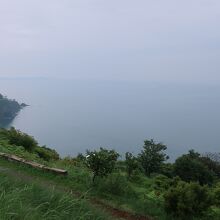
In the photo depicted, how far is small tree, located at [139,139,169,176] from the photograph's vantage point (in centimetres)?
1427

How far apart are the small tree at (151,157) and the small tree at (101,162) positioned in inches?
165

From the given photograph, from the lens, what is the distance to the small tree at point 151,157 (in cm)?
1427

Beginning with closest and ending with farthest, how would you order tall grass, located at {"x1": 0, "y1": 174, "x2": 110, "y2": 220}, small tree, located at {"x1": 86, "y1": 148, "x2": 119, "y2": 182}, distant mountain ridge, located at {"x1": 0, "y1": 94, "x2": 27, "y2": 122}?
1. tall grass, located at {"x1": 0, "y1": 174, "x2": 110, "y2": 220}
2. small tree, located at {"x1": 86, "y1": 148, "x2": 119, "y2": 182}
3. distant mountain ridge, located at {"x1": 0, "y1": 94, "x2": 27, "y2": 122}

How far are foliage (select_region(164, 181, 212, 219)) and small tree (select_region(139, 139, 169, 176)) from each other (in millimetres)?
5576

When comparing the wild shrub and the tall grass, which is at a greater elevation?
the wild shrub

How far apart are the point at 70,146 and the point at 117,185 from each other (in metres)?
58.9

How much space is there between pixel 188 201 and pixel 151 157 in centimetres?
605

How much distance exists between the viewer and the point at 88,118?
387 ft

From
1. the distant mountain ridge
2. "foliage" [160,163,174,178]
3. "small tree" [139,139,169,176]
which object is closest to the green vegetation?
"foliage" [160,163,174,178]

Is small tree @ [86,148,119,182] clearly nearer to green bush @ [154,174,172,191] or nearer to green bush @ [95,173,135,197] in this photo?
green bush @ [95,173,135,197]

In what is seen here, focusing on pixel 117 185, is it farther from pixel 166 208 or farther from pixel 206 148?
pixel 206 148

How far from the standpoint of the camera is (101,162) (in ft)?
32.7

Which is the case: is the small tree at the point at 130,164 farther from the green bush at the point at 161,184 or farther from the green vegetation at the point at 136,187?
the green bush at the point at 161,184

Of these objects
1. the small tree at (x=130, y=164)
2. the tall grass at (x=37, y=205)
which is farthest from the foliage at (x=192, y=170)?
the tall grass at (x=37, y=205)
